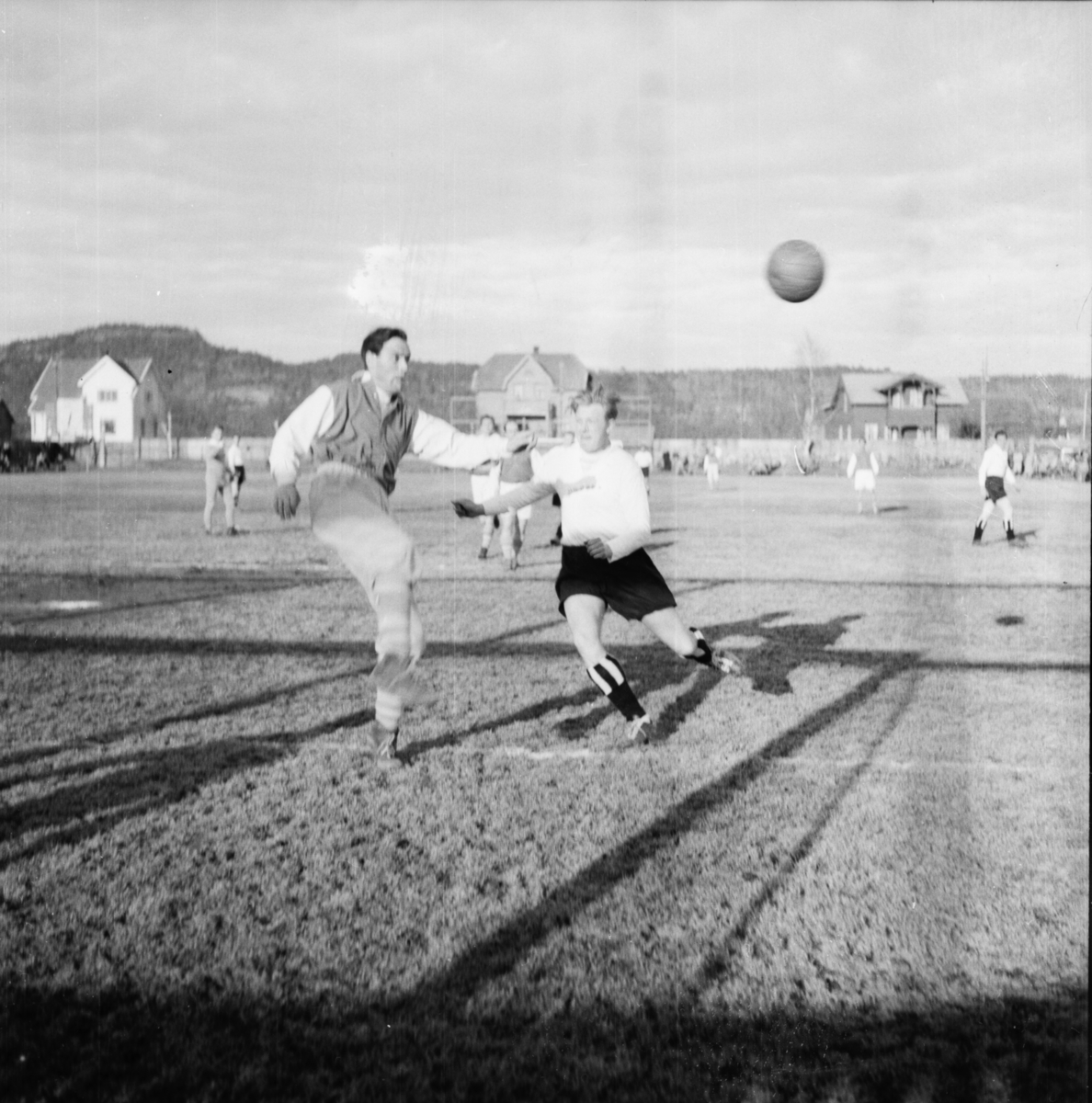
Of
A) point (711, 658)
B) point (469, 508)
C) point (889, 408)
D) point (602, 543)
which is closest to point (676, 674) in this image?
point (711, 658)

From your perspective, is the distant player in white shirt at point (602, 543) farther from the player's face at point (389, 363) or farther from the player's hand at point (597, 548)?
the player's face at point (389, 363)

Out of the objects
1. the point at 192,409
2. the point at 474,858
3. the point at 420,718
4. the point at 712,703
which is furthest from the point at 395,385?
the point at 192,409

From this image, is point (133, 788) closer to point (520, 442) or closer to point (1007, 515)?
point (520, 442)

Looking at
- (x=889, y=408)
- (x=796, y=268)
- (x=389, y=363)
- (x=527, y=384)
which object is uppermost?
(x=889, y=408)

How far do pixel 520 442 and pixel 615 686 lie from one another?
1.64 meters

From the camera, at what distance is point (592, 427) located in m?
6.28

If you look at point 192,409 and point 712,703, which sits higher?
point 192,409

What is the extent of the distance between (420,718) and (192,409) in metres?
57.6

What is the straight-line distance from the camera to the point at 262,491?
122 ft

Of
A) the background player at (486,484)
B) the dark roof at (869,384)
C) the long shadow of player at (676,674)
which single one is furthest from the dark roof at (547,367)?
the dark roof at (869,384)

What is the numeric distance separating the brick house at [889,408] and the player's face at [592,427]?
3800cm

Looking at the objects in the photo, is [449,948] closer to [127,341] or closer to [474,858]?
[474,858]

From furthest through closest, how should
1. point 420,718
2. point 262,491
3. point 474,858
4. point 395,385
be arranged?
point 262,491
point 420,718
point 395,385
point 474,858

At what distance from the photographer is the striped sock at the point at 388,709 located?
20.1 feet
